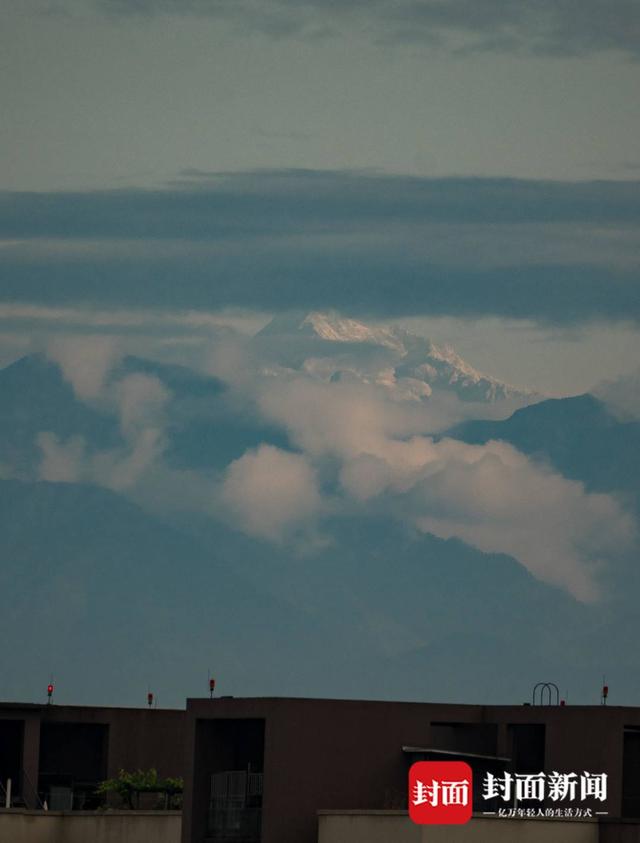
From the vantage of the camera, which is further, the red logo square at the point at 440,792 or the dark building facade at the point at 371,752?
the dark building facade at the point at 371,752

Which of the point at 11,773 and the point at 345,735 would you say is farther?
the point at 11,773

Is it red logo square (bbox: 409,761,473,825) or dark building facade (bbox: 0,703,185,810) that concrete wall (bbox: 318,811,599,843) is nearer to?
red logo square (bbox: 409,761,473,825)

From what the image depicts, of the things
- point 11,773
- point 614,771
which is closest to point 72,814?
point 11,773

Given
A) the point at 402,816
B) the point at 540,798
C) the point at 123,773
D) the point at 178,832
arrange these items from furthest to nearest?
the point at 123,773 → the point at 178,832 → the point at 540,798 → the point at 402,816

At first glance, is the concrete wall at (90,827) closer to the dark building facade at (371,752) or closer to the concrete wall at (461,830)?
the dark building facade at (371,752)

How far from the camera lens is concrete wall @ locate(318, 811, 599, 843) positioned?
76.8 meters

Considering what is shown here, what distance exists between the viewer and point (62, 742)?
111688 millimetres

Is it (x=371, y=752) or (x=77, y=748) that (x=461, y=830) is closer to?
(x=371, y=752)

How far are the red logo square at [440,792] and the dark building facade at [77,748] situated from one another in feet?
94.1

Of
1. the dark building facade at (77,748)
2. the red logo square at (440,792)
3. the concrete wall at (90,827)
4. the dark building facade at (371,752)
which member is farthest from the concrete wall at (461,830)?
the dark building facade at (77,748)

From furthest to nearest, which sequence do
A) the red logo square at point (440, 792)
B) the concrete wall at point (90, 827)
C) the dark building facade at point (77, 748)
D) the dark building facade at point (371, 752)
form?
1. the dark building facade at point (77, 748)
2. the concrete wall at point (90, 827)
3. the dark building facade at point (371, 752)
4. the red logo square at point (440, 792)

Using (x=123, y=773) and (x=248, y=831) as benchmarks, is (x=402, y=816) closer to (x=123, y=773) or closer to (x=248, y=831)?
(x=248, y=831)

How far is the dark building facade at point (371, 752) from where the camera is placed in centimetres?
8276

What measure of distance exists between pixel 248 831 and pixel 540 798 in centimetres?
1104
